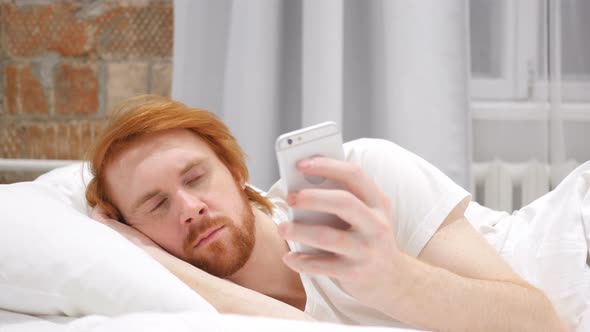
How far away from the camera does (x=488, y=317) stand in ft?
2.70

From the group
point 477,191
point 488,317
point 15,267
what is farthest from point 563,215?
point 15,267

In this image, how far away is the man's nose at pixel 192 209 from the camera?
101cm

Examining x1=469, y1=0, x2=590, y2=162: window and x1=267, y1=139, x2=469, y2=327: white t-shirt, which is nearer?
x1=267, y1=139, x2=469, y2=327: white t-shirt

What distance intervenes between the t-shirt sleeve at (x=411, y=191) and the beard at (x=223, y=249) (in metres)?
0.23

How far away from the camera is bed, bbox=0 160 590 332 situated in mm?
676

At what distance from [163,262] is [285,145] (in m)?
0.44

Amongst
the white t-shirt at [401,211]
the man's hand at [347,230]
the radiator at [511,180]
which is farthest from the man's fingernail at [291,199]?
the radiator at [511,180]

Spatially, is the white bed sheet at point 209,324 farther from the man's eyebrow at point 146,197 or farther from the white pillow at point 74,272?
the man's eyebrow at point 146,197

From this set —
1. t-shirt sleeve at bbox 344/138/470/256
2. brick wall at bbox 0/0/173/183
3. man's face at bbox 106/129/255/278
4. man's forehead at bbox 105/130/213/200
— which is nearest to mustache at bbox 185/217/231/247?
man's face at bbox 106/129/255/278

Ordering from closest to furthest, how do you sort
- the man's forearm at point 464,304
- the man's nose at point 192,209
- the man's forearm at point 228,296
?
the man's forearm at point 464,304 < the man's forearm at point 228,296 < the man's nose at point 192,209

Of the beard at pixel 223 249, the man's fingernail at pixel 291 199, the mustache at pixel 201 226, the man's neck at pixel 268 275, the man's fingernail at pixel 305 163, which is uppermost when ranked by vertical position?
the man's fingernail at pixel 305 163

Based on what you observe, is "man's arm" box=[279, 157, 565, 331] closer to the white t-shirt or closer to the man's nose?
the white t-shirt

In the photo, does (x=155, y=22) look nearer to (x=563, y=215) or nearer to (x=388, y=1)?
(x=388, y=1)

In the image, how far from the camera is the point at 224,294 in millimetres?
927
